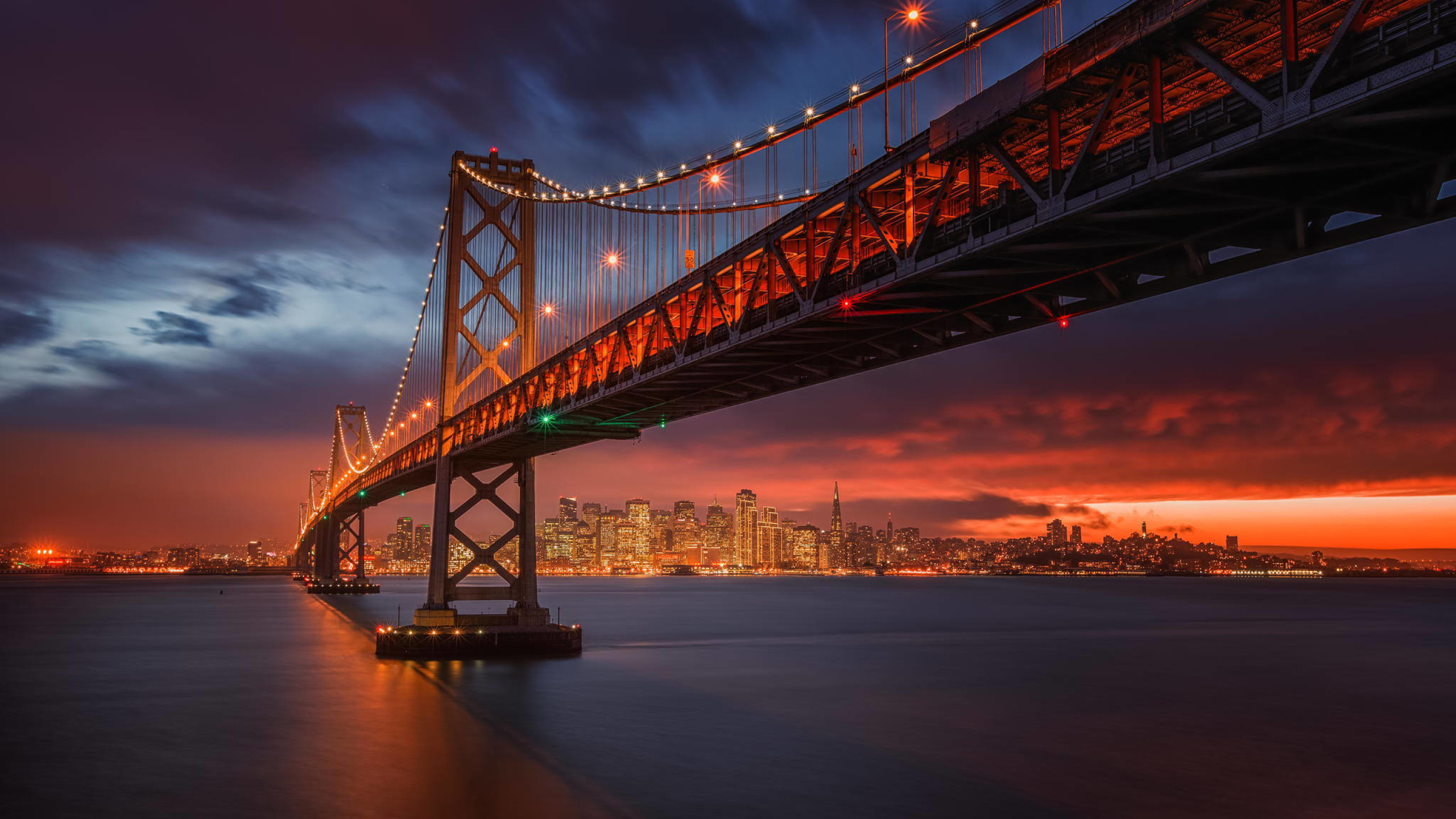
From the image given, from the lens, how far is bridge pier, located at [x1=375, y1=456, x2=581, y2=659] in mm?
37594

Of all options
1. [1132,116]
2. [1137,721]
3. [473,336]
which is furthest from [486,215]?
[1132,116]

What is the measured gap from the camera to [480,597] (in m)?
37.1

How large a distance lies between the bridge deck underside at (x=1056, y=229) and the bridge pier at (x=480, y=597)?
41.9ft

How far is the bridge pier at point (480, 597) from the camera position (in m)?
37.6

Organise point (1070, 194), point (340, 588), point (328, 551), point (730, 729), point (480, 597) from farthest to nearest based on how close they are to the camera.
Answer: point (328, 551) → point (340, 588) → point (480, 597) → point (730, 729) → point (1070, 194)

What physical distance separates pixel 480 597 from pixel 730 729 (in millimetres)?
12102

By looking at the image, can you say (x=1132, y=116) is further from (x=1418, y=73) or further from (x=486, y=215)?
(x=486, y=215)

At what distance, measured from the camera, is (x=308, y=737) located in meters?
27.7

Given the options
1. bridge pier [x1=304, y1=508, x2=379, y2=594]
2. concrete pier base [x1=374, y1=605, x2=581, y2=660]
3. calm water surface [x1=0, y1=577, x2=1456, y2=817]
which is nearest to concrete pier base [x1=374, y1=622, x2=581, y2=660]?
concrete pier base [x1=374, y1=605, x2=581, y2=660]

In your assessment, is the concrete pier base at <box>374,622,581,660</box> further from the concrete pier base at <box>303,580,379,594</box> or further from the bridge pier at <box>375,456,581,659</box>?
the concrete pier base at <box>303,580,379,594</box>

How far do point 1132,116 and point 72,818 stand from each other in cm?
2142

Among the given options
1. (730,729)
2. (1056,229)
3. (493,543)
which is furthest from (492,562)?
(1056,229)

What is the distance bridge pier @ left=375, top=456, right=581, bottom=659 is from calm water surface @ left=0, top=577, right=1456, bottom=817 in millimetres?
823

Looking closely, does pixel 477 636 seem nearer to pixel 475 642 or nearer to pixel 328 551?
pixel 475 642
